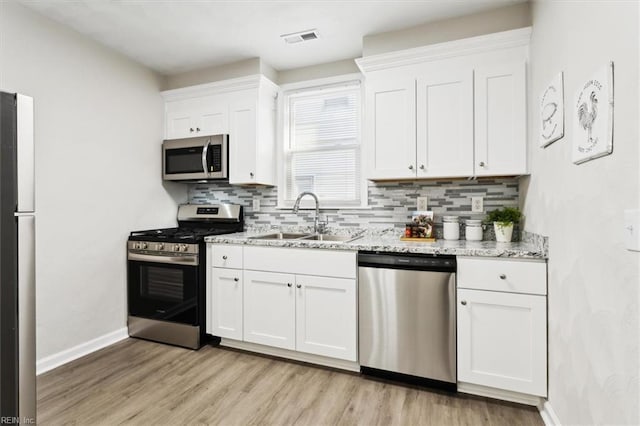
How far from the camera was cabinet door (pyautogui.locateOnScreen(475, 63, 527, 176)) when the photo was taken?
221cm

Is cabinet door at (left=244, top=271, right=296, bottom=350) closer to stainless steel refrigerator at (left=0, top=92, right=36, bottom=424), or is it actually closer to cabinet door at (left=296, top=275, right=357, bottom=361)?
cabinet door at (left=296, top=275, right=357, bottom=361)

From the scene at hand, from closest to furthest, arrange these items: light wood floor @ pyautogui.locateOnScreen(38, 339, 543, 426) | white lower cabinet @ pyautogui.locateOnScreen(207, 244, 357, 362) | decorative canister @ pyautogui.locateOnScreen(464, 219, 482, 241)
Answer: light wood floor @ pyautogui.locateOnScreen(38, 339, 543, 426)
white lower cabinet @ pyautogui.locateOnScreen(207, 244, 357, 362)
decorative canister @ pyautogui.locateOnScreen(464, 219, 482, 241)

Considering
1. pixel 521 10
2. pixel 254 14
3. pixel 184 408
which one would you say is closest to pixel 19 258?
pixel 184 408

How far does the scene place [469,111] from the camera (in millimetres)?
2320

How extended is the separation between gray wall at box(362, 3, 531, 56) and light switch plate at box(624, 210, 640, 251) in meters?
1.81

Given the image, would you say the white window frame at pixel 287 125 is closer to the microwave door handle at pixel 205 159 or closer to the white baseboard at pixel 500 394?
the microwave door handle at pixel 205 159

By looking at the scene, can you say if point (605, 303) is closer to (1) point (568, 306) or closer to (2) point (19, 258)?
(1) point (568, 306)

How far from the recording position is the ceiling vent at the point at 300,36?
2.62 meters

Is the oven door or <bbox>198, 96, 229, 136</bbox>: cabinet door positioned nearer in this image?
the oven door

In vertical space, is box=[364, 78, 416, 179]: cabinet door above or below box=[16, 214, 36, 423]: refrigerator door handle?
above

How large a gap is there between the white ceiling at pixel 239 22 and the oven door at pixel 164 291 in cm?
186

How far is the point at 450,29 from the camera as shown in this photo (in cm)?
242

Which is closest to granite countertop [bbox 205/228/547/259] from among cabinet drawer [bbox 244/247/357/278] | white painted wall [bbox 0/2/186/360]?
cabinet drawer [bbox 244/247/357/278]

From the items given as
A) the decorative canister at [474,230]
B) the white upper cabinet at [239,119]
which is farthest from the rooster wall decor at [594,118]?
the white upper cabinet at [239,119]
